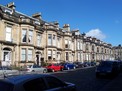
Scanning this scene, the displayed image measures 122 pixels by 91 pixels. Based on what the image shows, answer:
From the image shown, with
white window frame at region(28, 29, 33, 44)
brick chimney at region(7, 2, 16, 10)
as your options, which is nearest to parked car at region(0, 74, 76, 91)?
white window frame at region(28, 29, 33, 44)

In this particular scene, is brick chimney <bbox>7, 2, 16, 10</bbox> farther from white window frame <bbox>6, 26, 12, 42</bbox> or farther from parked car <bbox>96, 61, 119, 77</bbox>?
parked car <bbox>96, 61, 119, 77</bbox>

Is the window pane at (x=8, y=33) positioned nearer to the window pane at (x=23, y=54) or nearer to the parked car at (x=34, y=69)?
the window pane at (x=23, y=54)

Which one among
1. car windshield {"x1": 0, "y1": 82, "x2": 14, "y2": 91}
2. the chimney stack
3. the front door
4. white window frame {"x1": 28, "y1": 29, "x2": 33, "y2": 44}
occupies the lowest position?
car windshield {"x1": 0, "y1": 82, "x2": 14, "y2": 91}

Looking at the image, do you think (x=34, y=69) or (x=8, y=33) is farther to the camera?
(x=8, y=33)

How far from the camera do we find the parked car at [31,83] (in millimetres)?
6352

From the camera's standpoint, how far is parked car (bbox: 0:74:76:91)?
6.35 metres

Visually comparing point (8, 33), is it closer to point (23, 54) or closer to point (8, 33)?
point (8, 33)

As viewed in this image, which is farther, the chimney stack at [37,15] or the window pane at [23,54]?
the chimney stack at [37,15]

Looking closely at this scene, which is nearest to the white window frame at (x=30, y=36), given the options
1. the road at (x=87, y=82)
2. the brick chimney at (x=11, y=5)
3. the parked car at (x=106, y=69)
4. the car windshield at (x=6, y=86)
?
the brick chimney at (x=11, y=5)

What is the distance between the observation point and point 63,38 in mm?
53750

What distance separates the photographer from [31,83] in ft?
22.4

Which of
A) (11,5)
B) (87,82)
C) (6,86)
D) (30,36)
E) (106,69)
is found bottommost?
(87,82)

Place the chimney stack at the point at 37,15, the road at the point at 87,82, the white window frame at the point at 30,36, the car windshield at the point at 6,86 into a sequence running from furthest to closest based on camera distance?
Answer: the chimney stack at the point at 37,15, the white window frame at the point at 30,36, the road at the point at 87,82, the car windshield at the point at 6,86

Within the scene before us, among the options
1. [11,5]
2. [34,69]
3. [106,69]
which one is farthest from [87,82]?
[11,5]
